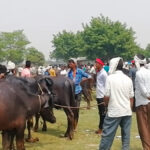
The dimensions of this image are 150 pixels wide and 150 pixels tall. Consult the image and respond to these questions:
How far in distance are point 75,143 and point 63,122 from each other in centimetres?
294

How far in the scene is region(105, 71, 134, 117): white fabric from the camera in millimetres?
5859

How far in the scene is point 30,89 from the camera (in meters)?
6.61

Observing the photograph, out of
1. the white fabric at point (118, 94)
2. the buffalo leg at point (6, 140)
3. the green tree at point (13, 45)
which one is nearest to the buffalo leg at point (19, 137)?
the buffalo leg at point (6, 140)

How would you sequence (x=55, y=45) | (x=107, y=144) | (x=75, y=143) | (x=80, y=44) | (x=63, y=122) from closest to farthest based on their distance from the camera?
1. (x=107, y=144)
2. (x=75, y=143)
3. (x=63, y=122)
4. (x=80, y=44)
5. (x=55, y=45)

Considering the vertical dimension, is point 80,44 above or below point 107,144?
above

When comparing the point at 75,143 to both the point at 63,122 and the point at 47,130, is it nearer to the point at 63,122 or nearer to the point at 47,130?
the point at 47,130

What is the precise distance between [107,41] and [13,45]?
37.7 meters

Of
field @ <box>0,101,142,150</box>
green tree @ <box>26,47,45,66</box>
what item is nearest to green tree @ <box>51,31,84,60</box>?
green tree @ <box>26,47,45,66</box>

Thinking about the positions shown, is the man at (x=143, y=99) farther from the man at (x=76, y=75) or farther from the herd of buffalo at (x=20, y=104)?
the man at (x=76, y=75)

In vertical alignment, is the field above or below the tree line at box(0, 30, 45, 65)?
below

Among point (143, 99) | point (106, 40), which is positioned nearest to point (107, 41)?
point (106, 40)

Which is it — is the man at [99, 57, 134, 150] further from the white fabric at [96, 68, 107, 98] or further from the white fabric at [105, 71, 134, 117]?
the white fabric at [96, 68, 107, 98]

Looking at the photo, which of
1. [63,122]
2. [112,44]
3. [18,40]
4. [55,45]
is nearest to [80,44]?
[112,44]

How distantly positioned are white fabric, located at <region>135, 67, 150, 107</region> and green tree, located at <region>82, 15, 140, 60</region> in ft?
124
